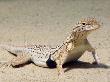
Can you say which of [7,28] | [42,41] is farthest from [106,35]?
[7,28]

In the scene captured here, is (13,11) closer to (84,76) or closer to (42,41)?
(42,41)

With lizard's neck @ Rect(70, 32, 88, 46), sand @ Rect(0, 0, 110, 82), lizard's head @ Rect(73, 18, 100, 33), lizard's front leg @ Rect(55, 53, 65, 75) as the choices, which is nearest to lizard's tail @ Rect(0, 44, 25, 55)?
sand @ Rect(0, 0, 110, 82)

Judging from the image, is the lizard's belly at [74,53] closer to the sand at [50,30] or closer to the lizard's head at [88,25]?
the sand at [50,30]

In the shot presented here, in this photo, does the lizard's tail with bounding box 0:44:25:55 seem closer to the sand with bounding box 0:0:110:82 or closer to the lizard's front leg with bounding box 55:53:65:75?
the sand with bounding box 0:0:110:82

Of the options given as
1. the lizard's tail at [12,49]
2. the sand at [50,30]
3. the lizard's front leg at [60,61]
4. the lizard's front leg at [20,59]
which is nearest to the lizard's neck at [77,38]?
the lizard's front leg at [60,61]

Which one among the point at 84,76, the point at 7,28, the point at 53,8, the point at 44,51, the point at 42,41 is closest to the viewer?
the point at 84,76

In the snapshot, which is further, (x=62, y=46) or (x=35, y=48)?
(x=35, y=48)

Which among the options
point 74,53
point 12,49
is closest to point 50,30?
point 12,49
